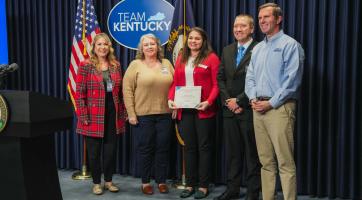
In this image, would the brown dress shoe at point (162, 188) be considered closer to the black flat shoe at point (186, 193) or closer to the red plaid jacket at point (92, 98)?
the black flat shoe at point (186, 193)

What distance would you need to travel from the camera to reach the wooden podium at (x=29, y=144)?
2223mm

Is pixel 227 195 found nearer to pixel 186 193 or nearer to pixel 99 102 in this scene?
pixel 186 193

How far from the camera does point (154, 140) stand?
3867mm

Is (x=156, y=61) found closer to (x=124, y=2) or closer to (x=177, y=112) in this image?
(x=177, y=112)

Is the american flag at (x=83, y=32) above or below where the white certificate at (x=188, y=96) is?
above

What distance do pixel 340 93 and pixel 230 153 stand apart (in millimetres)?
1041

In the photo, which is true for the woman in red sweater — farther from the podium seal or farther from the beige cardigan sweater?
the podium seal

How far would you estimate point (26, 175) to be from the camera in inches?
91.9

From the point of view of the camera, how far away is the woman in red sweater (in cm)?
360

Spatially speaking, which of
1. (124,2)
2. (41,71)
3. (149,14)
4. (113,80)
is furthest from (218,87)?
(41,71)

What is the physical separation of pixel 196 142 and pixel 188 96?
1.43ft

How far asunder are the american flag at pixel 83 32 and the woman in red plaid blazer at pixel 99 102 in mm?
621

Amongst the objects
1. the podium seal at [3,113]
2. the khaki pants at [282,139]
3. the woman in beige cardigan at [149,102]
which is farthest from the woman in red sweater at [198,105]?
the podium seal at [3,113]

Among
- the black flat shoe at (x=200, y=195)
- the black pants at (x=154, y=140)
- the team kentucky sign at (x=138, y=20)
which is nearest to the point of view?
the black flat shoe at (x=200, y=195)
